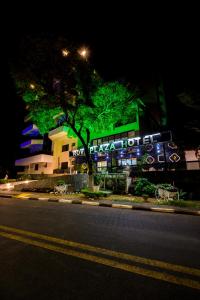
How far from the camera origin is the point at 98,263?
3412 mm

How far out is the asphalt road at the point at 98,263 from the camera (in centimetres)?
259

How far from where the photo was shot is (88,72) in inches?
637

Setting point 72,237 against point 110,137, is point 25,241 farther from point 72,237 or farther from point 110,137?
point 110,137

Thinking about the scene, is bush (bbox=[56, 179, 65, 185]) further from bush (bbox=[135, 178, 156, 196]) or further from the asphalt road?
the asphalt road

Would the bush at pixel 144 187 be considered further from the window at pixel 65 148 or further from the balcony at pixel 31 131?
the balcony at pixel 31 131

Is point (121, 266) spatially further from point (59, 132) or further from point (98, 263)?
point (59, 132)

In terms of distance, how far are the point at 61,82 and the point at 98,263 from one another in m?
15.4

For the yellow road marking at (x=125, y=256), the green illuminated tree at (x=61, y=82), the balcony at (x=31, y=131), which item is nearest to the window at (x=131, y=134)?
the green illuminated tree at (x=61, y=82)

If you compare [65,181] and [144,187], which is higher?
[65,181]

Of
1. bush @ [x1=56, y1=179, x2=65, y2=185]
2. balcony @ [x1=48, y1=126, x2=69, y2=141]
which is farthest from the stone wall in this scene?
balcony @ [x1=48, y1=126, x2=69, y2=141]

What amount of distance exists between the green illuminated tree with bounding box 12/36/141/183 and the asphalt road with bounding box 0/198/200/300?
10779mm

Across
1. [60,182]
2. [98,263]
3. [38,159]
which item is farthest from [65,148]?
[98,263]

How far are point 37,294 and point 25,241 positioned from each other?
2.27 meters

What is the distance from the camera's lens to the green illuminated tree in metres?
15.9
